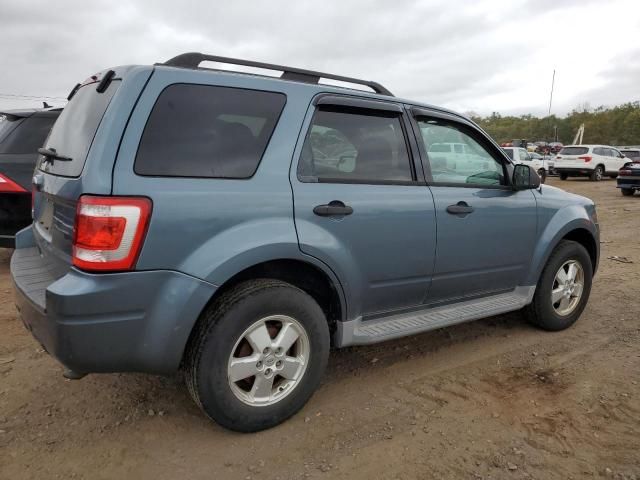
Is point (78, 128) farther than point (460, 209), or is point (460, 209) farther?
point (460, 209)

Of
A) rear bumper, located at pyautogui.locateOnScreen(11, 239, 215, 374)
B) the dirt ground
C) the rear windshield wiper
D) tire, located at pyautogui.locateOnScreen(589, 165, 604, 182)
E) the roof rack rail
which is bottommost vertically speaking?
the dirt ground

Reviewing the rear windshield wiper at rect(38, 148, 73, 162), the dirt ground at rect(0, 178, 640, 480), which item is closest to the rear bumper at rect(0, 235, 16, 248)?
the dirt ground at rect(0, 178, 640, 480)

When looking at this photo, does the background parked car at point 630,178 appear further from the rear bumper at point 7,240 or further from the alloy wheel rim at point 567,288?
the rear bumper at point 7,240

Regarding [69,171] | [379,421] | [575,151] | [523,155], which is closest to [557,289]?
[379,421]

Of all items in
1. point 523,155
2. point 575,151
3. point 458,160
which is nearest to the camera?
point 458,160

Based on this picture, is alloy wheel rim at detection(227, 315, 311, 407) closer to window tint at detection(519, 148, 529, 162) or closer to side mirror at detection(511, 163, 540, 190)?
side mirror at detection(511, 163, 540, 190)

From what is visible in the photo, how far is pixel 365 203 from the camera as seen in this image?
293 cm

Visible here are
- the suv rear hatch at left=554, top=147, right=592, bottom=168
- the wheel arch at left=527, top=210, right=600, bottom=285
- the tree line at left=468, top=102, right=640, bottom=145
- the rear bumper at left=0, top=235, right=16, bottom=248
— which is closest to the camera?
the wheel arch at left=527, top=210, right=600, bottom=285

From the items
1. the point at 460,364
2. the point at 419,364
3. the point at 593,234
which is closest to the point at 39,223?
the point at 419,364

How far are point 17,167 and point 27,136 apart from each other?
1.51 ft

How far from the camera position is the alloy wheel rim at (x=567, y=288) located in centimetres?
421

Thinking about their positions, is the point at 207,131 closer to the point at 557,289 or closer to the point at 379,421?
the point at 379,421

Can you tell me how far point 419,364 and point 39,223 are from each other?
2595 millimetres

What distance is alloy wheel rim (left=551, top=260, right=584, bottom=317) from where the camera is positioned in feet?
13.8
